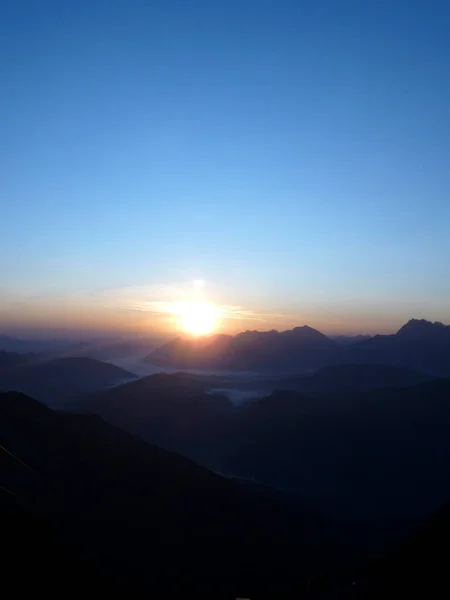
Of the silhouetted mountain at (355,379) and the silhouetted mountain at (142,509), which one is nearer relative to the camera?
the silhouetted mountain at (142,509)

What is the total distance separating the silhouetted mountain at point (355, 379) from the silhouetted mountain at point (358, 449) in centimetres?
4652

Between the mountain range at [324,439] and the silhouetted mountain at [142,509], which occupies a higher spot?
the silhouetted mountain at [142,509]

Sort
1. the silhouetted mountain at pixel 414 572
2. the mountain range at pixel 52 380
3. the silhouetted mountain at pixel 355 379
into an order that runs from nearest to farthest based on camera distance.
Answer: the silhouetted mountain at pixel 414 572 < the silhouetted mountain at pixel 355 379 < the mountain range at pixel 52 380

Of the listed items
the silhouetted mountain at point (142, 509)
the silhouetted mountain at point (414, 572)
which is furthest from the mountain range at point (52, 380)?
the silhouetted mountain at point (414, 572)

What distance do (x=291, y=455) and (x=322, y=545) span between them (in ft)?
153

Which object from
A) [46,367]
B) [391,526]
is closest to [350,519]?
A: [391,526]

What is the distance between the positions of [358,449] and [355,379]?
82884mm

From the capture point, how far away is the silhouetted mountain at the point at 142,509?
35000mm

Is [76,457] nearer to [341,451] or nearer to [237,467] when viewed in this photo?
[237,467]

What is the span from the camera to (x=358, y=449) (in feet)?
294

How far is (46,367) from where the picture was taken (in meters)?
197

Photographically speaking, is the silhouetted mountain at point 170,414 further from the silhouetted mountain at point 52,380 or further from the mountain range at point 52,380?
the silhouetted mountain at point 52,380

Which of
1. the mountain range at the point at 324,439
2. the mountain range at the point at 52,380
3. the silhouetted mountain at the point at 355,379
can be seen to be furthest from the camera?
the mountain range at the point at 52,380

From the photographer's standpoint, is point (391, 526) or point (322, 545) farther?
point (391, 526)
